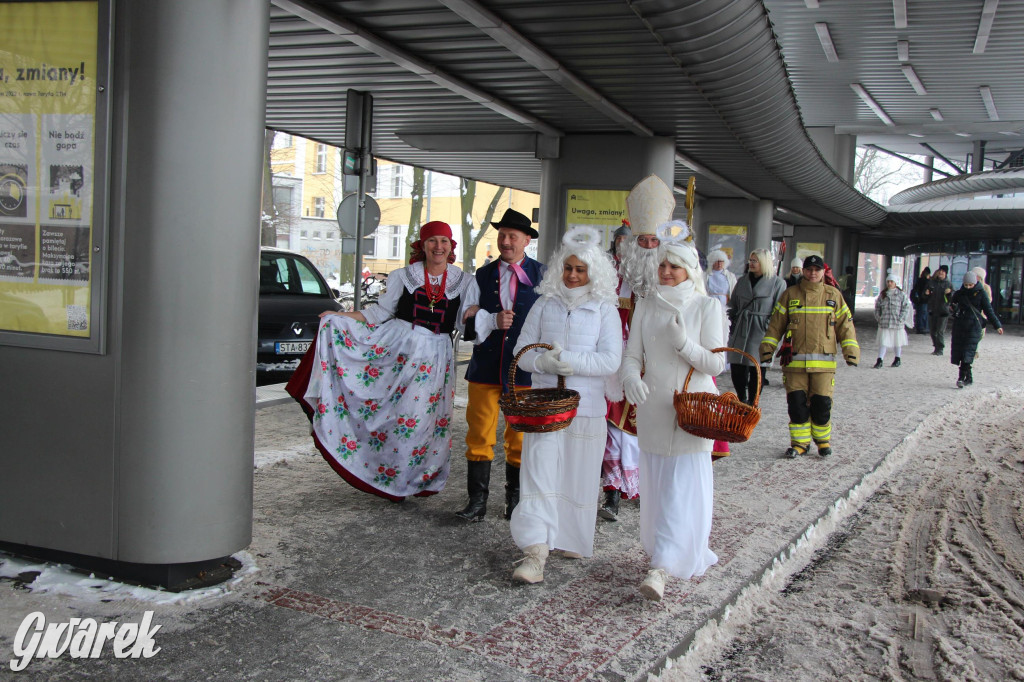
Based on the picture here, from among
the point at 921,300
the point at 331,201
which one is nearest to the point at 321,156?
the point at 331,201

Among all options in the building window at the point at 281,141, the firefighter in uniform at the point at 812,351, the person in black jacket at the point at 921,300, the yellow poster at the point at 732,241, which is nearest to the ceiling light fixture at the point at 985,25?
the yellow poster at the point at 732,241

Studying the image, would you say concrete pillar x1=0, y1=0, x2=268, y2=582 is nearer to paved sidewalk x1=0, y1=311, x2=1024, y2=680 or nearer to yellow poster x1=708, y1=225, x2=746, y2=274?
paved sidewalk x1=0, y1=311, x2=1024, y2=680

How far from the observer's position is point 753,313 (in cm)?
1038

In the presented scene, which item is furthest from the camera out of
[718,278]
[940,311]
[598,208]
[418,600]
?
[940,311]

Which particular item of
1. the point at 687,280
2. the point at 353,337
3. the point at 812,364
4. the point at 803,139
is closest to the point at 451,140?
A: the point at 803,139

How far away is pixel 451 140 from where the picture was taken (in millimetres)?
14305

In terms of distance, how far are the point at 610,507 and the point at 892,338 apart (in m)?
12.3

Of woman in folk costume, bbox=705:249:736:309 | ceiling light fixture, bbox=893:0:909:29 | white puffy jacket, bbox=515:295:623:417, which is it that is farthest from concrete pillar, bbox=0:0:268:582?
ceiling light fixture, bbox=893:0:909:29

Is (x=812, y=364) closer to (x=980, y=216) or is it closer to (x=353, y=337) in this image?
(x=353, y=337)

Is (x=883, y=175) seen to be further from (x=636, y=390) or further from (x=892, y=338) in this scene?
(x=636, y=390)

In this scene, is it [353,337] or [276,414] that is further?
[276,414]

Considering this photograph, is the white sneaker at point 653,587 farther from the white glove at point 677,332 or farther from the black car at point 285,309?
the black car at point 285,309

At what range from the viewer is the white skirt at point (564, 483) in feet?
14.4

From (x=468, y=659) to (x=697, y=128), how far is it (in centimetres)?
933
